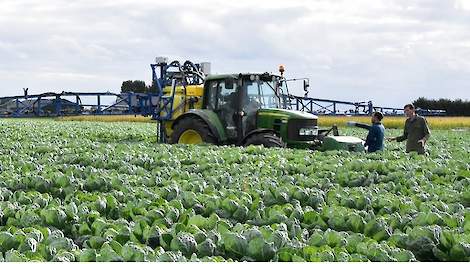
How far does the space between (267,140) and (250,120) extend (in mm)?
1019

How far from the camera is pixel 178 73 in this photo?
1861 centimetres

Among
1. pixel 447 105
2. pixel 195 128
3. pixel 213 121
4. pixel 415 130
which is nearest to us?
pixel 415 130

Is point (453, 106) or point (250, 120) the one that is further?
point (453, 106)

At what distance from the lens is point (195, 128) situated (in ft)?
52.6

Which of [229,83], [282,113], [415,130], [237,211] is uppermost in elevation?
[229,83]

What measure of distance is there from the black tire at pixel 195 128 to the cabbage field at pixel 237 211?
15.4ft

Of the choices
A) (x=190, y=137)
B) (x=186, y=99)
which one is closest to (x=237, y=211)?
(x=190, y=137)

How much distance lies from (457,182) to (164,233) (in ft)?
15.3

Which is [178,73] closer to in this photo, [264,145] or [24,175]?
[264,145]

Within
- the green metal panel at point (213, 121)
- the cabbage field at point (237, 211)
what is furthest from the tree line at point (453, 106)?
the cabbage field at point (237, 211)

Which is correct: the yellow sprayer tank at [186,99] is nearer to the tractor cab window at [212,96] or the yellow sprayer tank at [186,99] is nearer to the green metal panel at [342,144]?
the tractor cab window at [212,96]

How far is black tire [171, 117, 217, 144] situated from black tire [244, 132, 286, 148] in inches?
40.5

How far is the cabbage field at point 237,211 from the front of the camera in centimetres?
456

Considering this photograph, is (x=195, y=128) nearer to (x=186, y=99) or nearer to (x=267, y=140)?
(x=186, y=99)
